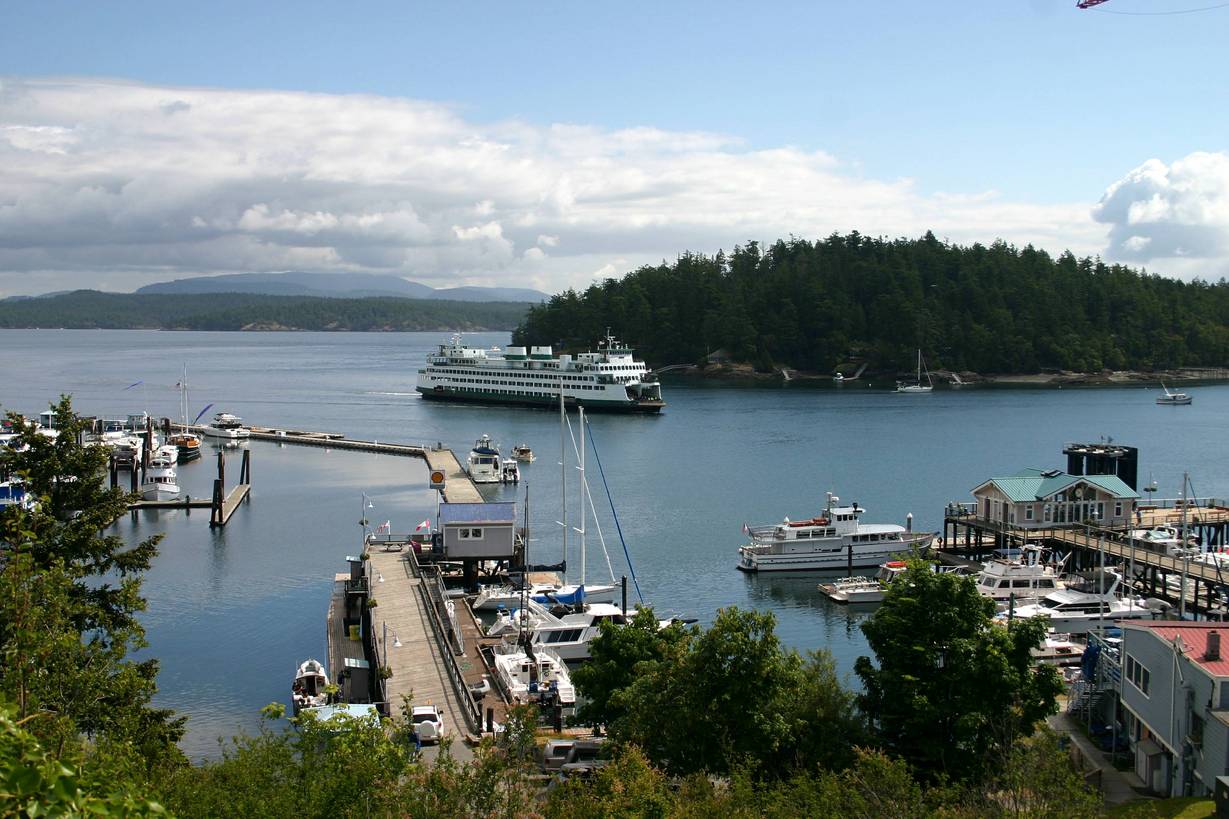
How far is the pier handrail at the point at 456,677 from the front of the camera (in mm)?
20766

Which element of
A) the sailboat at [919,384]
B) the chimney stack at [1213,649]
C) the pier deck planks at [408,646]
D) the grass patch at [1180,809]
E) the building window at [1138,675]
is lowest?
the pier deck planks at [408,646]

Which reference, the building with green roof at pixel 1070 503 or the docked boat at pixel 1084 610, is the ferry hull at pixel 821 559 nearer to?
the building with green roof at pixel 1070 503

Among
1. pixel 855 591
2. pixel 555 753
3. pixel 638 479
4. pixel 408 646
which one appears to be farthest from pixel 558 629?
pixel 638 479

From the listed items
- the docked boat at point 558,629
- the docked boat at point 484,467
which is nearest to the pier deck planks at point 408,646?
the docked boat at point 558,629

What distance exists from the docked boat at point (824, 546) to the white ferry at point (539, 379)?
54.1 m

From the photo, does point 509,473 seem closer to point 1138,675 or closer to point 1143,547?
point 1143,547

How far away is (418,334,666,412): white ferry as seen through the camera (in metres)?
96.3

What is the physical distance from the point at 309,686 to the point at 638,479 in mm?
35737

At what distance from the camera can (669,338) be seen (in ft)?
455

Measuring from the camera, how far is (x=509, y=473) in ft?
194

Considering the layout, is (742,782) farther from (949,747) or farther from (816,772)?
(949,747)

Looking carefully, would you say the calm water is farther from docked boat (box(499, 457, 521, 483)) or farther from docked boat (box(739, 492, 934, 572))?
docked boat (box(499, 457, 521, 483))

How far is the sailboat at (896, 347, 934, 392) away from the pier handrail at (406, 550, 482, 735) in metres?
90.9

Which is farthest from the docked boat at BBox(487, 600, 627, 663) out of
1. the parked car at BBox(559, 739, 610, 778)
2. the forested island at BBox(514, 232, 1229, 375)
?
the forested island at BBox(514, 232, 1229, 375)
